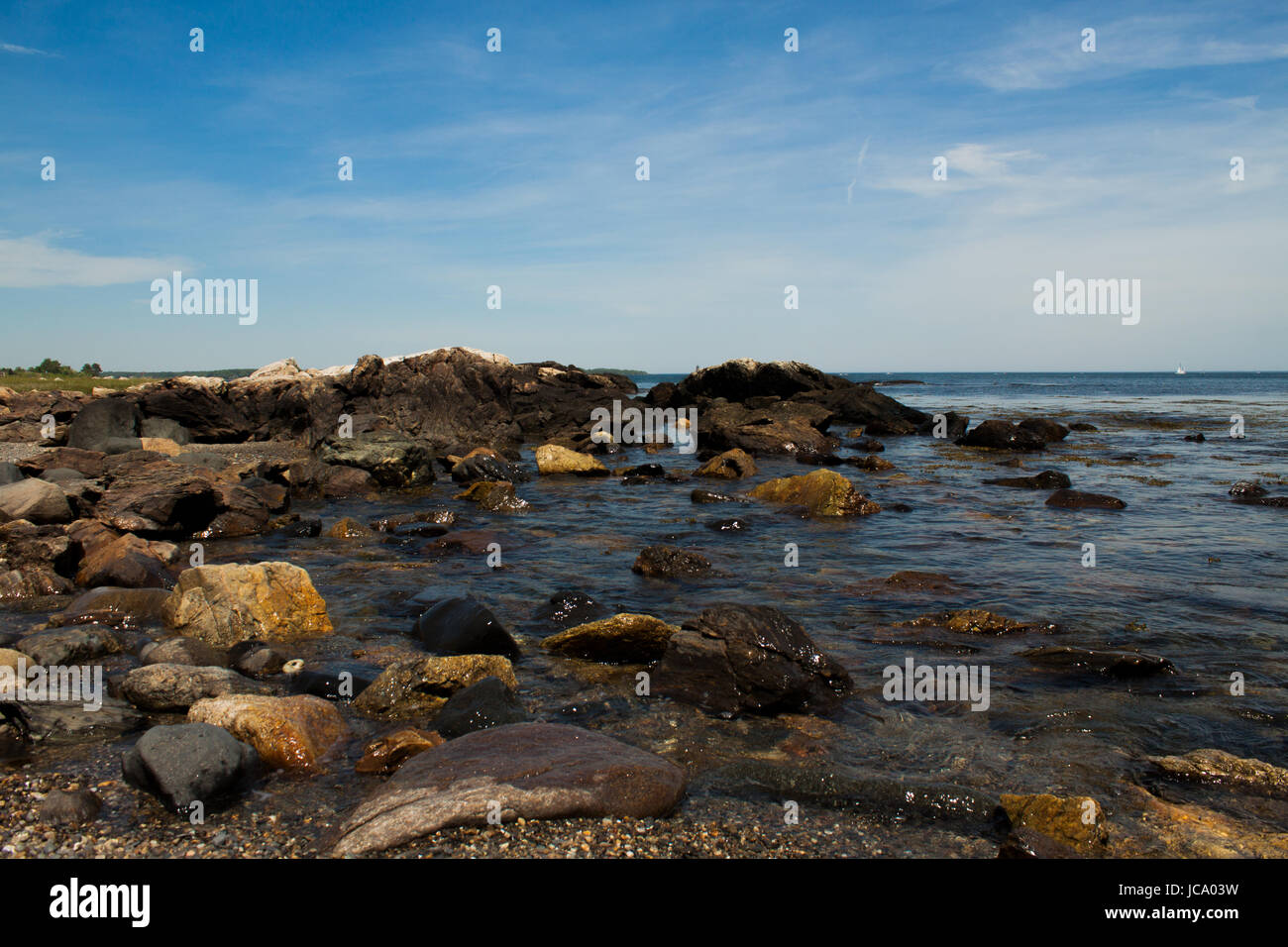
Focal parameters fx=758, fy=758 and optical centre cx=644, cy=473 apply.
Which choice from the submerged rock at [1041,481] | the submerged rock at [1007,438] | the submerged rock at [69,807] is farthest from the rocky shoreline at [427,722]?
the submerged rock at [1007,438]

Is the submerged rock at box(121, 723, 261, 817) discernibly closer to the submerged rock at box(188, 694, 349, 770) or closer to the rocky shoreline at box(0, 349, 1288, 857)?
the rocky shoreline at box(0, 349, 1288, 857)

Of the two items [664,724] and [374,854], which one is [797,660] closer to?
[664,724]

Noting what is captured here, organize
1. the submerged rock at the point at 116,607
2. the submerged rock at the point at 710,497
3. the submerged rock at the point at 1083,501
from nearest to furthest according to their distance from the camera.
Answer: the submerged rock at the point at 116,607 → the submerged rock at the point at 1083,501 → the submerged rock at the point at 710,497

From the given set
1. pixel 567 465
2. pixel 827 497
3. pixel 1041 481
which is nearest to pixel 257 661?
pixel 827 497

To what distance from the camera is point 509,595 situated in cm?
1091

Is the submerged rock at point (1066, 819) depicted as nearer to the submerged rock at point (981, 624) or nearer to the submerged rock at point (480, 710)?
the submerged rock at point (480, 710)

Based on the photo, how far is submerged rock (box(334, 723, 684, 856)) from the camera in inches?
181

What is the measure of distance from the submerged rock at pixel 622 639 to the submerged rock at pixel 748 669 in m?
0.50

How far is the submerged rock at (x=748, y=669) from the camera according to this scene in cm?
692

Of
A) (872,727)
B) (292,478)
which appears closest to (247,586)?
(872,727)

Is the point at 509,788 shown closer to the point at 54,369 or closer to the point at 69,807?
the point at 69,807

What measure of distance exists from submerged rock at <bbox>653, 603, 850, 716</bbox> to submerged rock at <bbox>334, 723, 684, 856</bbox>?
1.63 meters

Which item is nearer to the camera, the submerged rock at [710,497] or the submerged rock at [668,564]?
the submerged rock at [668,564]

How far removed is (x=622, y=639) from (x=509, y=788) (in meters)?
3.32
